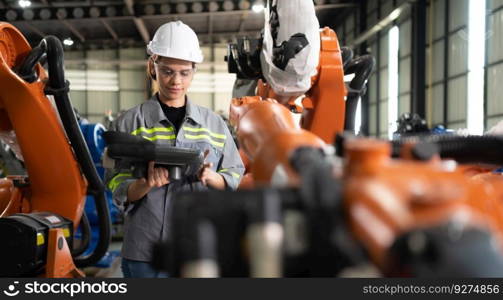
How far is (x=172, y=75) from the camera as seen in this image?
8.45 feet

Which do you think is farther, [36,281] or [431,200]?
[36,281]

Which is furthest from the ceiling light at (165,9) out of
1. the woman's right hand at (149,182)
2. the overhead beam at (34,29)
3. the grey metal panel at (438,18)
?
the woman's right hand at (149,182)

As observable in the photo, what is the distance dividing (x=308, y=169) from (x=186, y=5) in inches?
552

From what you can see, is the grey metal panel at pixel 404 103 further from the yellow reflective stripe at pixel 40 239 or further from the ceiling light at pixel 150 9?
the yellow reflective stripe at pixel 40 239

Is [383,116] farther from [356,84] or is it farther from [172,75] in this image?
[172,75]

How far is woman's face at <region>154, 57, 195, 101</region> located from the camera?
2570mm

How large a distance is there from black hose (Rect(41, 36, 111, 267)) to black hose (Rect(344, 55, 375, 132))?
157 cm

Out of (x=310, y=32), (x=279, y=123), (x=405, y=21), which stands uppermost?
(x=405, y=21)

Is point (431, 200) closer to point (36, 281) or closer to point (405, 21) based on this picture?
point (36, 281)

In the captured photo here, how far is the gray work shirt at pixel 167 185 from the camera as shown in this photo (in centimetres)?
243

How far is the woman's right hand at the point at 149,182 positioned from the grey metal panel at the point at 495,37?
29.0ft

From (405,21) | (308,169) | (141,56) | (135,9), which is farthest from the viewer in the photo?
(141,56)

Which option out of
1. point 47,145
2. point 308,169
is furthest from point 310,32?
point 47,145

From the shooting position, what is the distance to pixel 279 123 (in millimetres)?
1137
